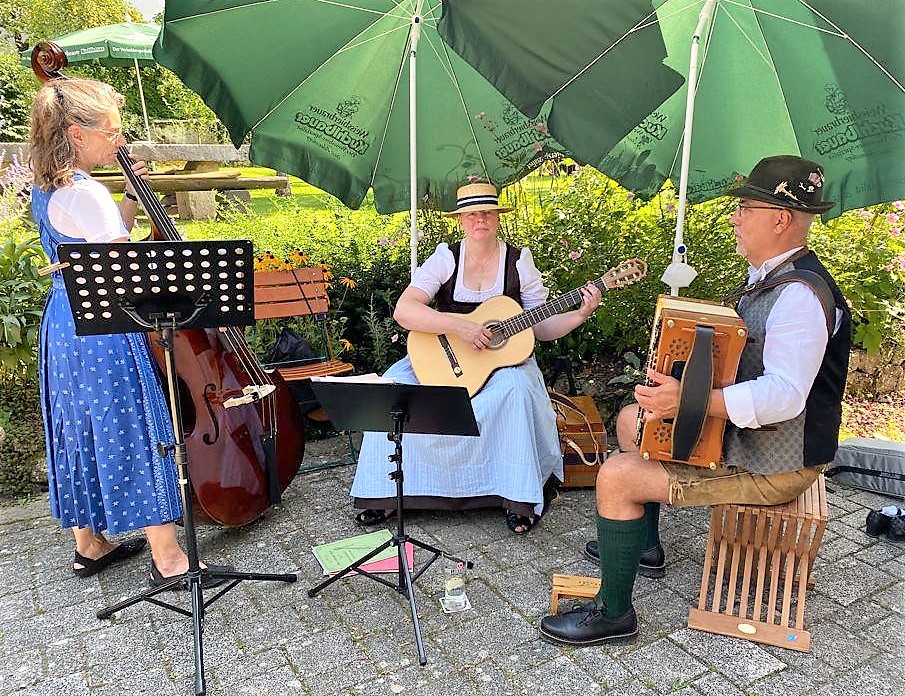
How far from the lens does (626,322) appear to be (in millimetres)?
4531

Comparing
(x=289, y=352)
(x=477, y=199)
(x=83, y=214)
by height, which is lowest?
(x=289, y=352)

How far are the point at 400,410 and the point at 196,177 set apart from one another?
898cm

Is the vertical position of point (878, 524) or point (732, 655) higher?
point (878, 524)

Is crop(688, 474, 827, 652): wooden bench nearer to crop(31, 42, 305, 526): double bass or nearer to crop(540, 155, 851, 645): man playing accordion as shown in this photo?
crop(540, 155, 851, 645): man playing accordion

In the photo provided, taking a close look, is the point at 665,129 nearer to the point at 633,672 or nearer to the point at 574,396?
the point at 574,396

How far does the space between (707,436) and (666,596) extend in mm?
886

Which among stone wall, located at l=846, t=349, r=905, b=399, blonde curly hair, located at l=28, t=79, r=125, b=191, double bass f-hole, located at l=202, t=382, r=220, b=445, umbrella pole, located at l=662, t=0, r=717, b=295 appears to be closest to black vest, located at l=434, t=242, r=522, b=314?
umbrella pole, located at l=662, t=0, r=717, b=295

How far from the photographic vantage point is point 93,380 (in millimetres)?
2594

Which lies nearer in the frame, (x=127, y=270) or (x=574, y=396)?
(x=127, y=270)

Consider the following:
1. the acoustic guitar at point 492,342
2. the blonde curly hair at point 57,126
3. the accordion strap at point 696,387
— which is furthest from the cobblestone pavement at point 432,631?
the blonde curly hair at point 57,126

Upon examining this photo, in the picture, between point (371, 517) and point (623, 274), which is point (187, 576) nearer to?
point (371, 517)

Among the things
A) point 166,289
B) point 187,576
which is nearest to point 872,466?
point 187,576

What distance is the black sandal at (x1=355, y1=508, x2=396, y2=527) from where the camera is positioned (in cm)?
341

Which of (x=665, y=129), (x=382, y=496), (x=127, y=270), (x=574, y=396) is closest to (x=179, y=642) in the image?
(x=382, y=496)
